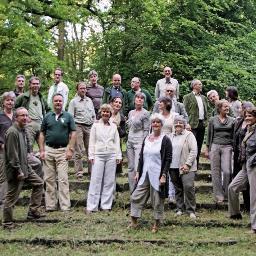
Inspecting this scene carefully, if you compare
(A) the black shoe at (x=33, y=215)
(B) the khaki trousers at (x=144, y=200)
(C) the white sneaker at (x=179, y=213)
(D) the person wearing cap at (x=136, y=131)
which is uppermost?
(D) the person wearing cap at (x=136, y=131)

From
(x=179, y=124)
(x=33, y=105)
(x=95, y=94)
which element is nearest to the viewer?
(x=179, y=124)

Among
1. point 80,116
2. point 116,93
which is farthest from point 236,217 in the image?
point 80,116

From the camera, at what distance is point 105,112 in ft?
29.8

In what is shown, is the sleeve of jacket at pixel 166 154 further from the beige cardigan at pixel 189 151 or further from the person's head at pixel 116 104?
the person's head at pixel 116 104

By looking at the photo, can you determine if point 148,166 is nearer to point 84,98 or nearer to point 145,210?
point 145,210

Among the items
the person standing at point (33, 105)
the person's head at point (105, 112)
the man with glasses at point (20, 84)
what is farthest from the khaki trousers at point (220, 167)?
the man with glasses at point (20, 84)

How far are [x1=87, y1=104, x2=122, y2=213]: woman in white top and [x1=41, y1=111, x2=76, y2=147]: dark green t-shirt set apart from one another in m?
0.46

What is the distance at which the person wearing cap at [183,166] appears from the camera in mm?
8578

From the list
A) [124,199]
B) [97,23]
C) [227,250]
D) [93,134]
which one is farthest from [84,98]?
[97,23]

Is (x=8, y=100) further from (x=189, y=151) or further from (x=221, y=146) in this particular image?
(x=221, y=146)

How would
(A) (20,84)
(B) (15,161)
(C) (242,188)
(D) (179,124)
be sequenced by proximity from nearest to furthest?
1. (B) (15,161)
2. (C) (242,188)
3. (D) (179,124)
4. (A) (20,84)

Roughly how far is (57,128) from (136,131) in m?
1.45

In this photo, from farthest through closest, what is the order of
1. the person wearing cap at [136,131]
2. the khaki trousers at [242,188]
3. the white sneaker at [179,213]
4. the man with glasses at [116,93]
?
1. the man with glasses at [116,93]
2. the person wearing cap at [136,131]
3. the white sneaker at [179,213]
4. the khaki trousers at [242,188]

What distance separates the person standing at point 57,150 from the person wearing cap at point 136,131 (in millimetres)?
1087
